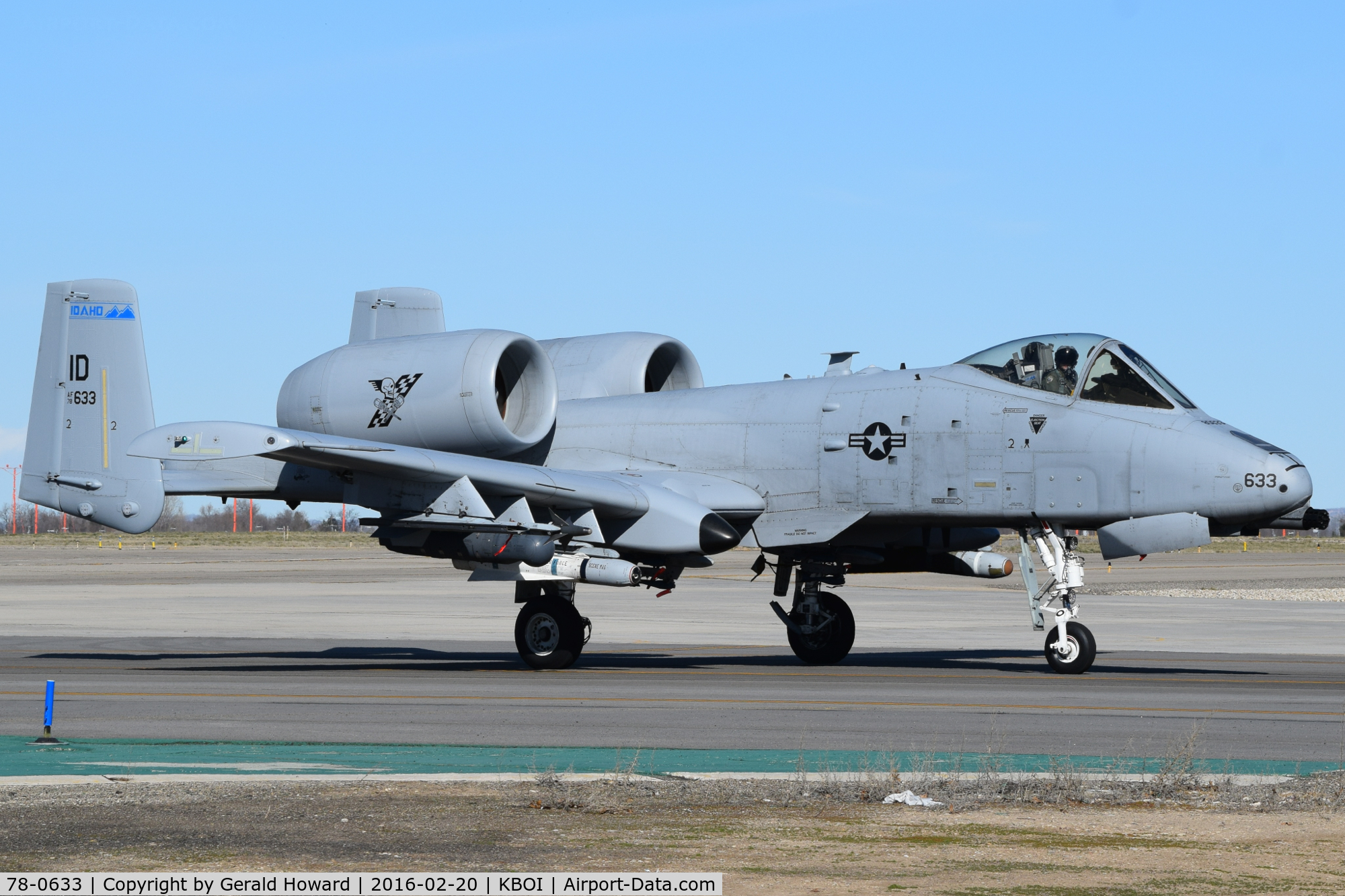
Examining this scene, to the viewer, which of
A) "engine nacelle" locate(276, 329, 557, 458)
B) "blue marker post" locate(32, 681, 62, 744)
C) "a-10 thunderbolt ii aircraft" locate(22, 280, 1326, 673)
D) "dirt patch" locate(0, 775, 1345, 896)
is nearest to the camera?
"dirt patch" locate(0, 775, 1345, 896)

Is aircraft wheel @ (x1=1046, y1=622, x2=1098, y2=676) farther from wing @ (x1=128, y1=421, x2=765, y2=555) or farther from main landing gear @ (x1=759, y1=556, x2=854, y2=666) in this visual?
wing @ (x1=128, y1=421, x2=765, y2=555)

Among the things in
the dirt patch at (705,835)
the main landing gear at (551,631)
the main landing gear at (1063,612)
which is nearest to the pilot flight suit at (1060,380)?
A: the main landing gear at (1063,612)

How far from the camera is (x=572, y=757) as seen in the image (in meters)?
11.0

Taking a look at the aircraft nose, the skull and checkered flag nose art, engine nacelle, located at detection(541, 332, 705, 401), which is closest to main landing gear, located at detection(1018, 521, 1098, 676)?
the aircraft nose

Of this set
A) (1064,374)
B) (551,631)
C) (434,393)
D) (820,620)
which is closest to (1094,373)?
(1064,374)

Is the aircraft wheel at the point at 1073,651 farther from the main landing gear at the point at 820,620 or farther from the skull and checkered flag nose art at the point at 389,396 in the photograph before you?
the skull and checkered flag nose art at the point at 389,396

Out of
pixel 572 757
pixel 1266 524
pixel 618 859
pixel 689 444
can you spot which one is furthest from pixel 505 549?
pixel 618 859

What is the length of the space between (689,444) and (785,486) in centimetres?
154

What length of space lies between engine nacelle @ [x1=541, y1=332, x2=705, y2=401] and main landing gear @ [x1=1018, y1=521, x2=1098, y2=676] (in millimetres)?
6643

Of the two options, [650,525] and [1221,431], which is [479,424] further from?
[1221,431]

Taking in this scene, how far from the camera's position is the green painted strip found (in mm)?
10242

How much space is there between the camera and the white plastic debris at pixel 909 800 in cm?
897

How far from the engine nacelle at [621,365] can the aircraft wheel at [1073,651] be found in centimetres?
705

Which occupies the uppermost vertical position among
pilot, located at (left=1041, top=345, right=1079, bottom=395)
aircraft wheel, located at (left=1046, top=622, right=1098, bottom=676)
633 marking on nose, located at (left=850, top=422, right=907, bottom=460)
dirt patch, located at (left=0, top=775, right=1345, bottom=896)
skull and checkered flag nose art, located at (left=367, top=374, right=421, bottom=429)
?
pilot, located at (left=1041, top=345, right=1079, bottom=395)
